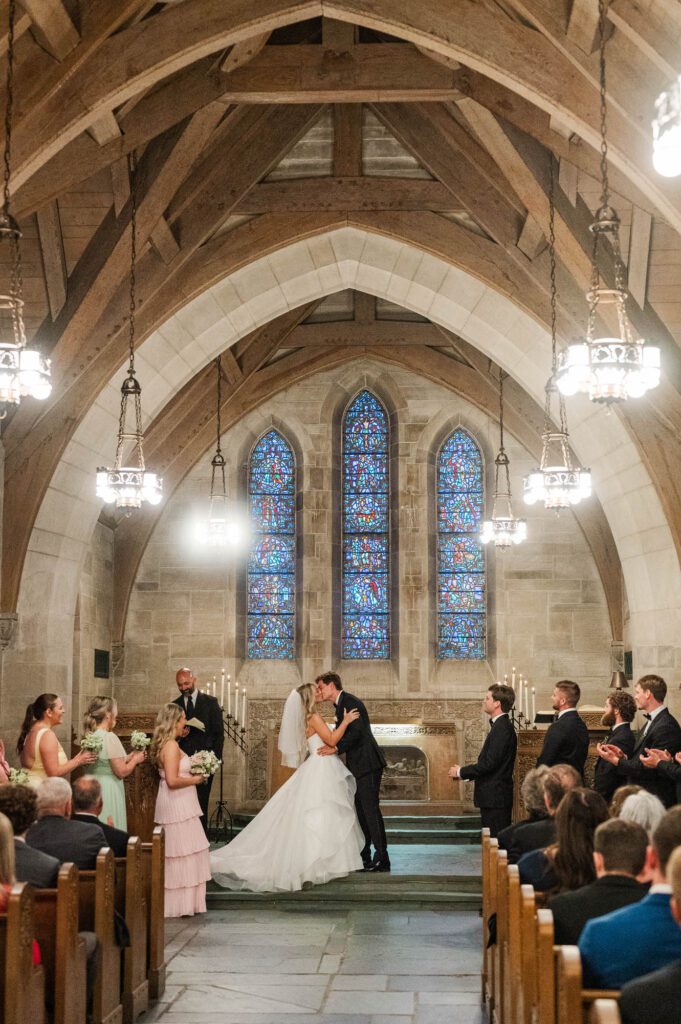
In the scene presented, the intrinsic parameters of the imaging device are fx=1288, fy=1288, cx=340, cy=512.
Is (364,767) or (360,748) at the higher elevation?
(360,748)

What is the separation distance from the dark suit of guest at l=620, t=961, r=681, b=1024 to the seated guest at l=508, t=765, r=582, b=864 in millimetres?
2475

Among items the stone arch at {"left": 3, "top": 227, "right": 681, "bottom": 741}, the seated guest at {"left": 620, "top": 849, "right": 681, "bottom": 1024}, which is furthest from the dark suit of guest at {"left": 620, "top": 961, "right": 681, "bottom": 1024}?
the stone arch at {"left": 3, "top": 227, "right": 681, "bottom": 741}

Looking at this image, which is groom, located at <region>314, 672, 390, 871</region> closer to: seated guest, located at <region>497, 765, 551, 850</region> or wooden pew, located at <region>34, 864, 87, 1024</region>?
seated guest, located at <region>497, 765, 551, 850</region>

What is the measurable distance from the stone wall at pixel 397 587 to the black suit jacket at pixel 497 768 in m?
6.76

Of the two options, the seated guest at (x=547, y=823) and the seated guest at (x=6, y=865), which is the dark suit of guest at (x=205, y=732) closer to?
the seated guest at (x=547, y=823)

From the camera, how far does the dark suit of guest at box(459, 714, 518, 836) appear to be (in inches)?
323

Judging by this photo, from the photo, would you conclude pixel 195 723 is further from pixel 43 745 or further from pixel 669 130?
pixel 669 130

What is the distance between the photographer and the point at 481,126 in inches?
374

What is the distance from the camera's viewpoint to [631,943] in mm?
3326


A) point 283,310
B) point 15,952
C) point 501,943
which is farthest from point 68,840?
point 283,310

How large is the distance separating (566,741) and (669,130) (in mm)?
4543

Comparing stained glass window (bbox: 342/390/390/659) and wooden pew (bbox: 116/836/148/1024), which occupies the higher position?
stained glass window (bbox: 342/390/390/659)

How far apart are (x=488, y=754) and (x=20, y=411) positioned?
16.1ft

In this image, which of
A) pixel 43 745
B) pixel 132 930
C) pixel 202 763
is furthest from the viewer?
pixel 202 763
